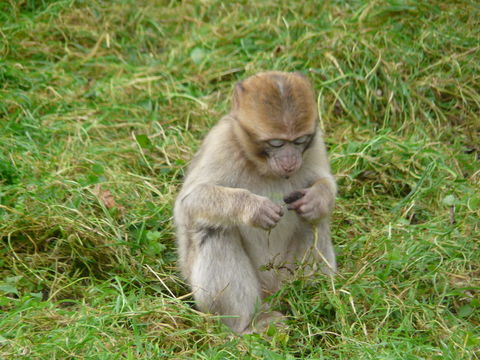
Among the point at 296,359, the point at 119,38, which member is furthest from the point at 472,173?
the point at 119,38

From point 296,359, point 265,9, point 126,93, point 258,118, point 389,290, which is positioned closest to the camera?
point 296,359

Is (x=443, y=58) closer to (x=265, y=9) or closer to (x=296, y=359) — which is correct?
(x=265, y=9)

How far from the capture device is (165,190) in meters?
7.71

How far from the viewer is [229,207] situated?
5828 millimetres

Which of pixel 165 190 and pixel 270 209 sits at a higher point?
pixel 270 209

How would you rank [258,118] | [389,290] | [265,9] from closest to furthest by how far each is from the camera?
1. [258,118]
2. [389,290]
3. [265,9]

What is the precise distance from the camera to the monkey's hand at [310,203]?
19.6 feet

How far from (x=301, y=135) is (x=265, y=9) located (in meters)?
5.00

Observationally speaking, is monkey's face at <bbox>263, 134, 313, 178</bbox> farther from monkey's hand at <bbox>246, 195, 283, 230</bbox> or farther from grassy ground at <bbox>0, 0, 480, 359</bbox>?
grassy ground at <bbox>0, 0, 480, 359</bbox>

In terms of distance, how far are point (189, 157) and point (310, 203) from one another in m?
2.47

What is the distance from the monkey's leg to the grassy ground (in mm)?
179

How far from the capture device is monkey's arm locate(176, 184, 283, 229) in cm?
574

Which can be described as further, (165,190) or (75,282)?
(165,190)

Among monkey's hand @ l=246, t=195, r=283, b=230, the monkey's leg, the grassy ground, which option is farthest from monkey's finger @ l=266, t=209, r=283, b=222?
the grassy ground
